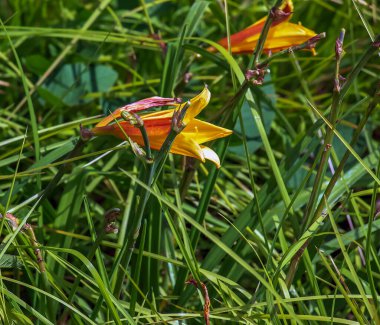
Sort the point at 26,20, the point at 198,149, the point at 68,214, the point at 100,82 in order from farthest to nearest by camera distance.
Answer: the point at 26,20 < the point at 100,82 < the point at 68,214 < the point at 198,149

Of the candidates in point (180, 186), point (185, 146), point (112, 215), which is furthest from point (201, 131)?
point (180, 186)

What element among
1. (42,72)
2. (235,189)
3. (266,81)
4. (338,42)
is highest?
(338,42)

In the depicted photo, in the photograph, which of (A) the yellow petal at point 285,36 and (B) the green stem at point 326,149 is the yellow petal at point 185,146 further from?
(A) the yellow petal at point 285,36

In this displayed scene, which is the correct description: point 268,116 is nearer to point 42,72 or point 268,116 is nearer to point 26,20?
point 42,72

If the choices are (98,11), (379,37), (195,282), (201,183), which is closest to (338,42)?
(379,37)

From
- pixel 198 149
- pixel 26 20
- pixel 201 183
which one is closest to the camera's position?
pixel 198 149

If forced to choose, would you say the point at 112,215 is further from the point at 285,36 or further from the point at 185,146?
the point at 285,36

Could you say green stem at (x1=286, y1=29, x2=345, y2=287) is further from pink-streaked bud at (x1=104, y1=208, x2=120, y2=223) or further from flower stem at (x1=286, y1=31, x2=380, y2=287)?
pink-streaked bud at (x1=104, y1=208, x2=120, y2=223)

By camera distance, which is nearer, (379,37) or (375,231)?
(379,37)
